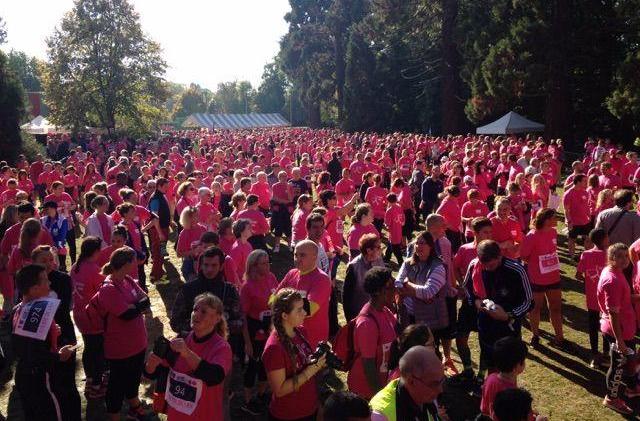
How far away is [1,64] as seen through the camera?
1077 inches

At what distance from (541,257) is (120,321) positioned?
194 inches

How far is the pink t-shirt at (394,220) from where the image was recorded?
33.6 ft

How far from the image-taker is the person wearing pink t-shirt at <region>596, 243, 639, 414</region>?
5.58 m

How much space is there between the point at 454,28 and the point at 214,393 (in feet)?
116

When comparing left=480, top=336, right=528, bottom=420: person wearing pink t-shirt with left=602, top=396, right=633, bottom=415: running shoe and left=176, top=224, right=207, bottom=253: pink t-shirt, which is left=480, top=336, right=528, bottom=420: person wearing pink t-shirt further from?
left=176, top=224, right=207, bottom=253: pink t-shirt

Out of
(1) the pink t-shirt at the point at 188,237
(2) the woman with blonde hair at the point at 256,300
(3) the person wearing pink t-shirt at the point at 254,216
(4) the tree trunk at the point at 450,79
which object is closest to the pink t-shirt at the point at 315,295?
(2) the woman with blonde hair at the point at 256,300

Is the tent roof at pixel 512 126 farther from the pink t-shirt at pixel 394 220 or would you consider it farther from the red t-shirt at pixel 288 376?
the red t-shirt at pixel 288 376

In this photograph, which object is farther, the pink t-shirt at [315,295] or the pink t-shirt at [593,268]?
the pink t-shirt at [593,268]

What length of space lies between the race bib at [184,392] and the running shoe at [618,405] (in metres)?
4.26

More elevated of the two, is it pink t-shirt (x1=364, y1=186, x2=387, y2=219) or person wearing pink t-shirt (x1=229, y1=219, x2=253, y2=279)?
person wearing pink t-shirt (x1=229, y1=219, x2=253, y2=279)

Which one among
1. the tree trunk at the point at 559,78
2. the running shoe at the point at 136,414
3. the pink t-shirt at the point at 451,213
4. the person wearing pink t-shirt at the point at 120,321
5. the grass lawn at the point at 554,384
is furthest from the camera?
the tree trunk at the point at 559,78

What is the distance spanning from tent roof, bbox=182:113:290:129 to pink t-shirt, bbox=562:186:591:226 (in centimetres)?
7106

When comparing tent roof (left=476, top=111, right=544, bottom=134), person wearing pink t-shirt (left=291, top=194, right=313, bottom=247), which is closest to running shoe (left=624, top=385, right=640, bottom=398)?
person wearing pink t-shirt (left=291, top=194, right=313, bottom=247)

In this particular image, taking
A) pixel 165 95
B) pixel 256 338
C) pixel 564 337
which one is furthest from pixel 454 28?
pixel 256 338
